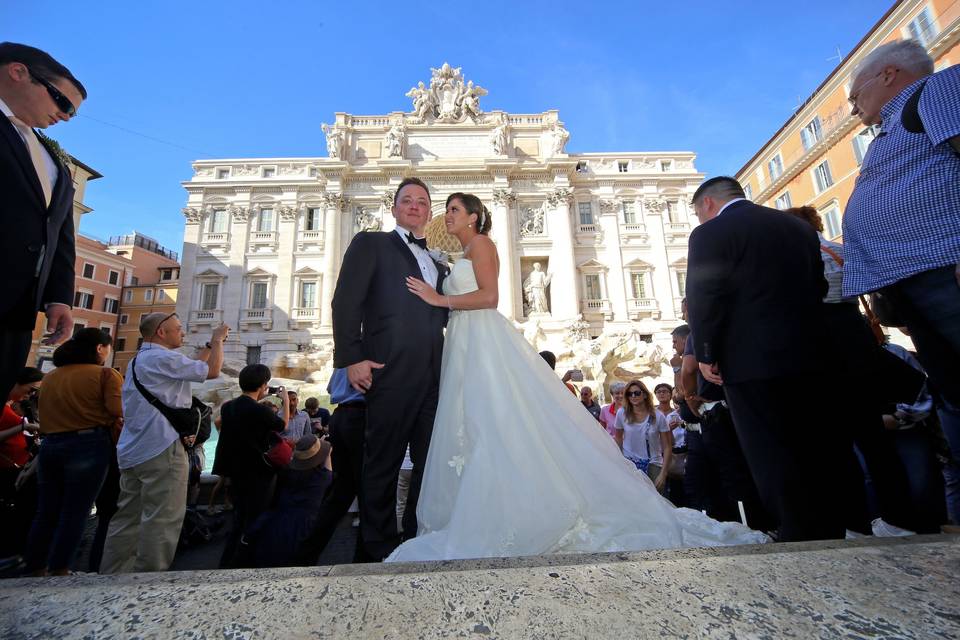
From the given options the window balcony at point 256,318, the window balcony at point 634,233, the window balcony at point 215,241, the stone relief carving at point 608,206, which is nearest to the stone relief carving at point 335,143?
the window balcony at point 215,241

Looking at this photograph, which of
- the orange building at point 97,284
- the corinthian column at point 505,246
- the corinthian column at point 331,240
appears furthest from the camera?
the orange building at point 97,284

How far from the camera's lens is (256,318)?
22891 mm

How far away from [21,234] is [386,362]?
60.3 inches

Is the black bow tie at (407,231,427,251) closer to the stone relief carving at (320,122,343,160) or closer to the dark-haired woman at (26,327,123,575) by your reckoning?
Result: the dark-haired woman at (26,327,123,575)

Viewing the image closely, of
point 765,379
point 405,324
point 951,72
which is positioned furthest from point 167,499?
point 951,72

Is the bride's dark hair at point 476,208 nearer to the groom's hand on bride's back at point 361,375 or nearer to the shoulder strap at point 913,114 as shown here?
the groom's hand on bride's back at point 361,375

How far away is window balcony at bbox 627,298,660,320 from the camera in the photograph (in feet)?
76.3

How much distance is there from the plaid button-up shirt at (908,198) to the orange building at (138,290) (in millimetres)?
35122

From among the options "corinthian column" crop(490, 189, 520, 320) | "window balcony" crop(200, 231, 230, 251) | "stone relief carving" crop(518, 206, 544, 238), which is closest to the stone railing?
"window balcony" crop(200, 231, 230, 251)

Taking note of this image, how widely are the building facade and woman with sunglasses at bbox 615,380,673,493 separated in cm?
1689

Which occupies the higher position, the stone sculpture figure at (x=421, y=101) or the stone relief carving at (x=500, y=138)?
the stone sculpture figure at (x=421, y=101)

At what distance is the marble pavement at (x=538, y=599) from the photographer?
0.85m

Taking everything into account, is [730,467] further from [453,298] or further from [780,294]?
[453,298]

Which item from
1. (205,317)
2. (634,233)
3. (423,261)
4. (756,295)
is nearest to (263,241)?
(205,317)
